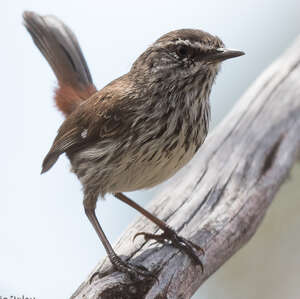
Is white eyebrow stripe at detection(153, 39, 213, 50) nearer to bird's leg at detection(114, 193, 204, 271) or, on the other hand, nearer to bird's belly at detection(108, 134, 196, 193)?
bird's belly at detection(108, 134, 196, 193)

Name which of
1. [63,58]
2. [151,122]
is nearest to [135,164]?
[151,122]

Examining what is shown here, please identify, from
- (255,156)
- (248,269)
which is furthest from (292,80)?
(248,269)

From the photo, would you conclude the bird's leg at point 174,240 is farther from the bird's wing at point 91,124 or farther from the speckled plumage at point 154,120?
the bird's wing at point 91,124

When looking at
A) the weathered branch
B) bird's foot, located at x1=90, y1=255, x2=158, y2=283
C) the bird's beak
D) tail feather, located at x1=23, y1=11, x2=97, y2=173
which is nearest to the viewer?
bird's foot, located at x1=90, y1=255, x2=158, y2=283

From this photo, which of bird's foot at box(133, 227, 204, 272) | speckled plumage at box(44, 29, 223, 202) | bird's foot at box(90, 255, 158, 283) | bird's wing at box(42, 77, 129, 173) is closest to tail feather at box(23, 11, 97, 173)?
bird's wing at box(42, 77, 129, 173)

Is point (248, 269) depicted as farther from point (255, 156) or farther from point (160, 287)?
point (160, 287)

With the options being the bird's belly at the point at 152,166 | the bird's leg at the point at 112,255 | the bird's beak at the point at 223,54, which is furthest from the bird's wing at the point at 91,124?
the bird's beak at the point at 223,54
